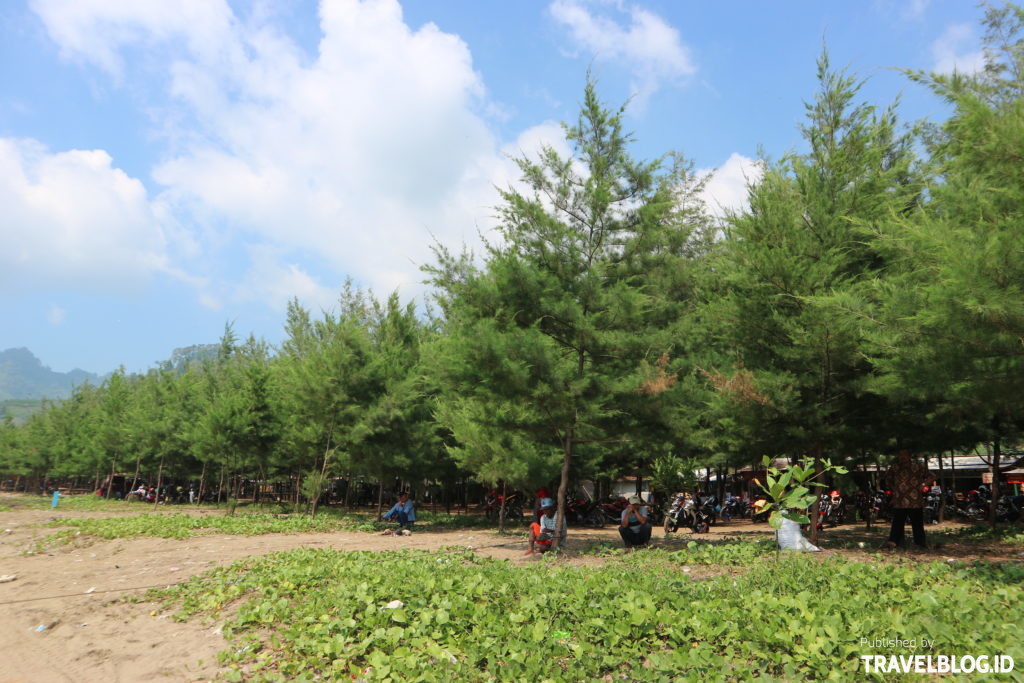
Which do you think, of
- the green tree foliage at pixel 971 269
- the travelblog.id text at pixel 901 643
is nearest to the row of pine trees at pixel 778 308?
the green tree foliage at pixel 971 269

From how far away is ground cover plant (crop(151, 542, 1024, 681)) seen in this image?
14.9ft

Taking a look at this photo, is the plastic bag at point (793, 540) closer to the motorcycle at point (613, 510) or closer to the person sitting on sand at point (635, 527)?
the person sitting on sand at point (635, 527)

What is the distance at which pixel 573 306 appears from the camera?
10.9 m

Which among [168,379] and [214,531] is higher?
[168,379]

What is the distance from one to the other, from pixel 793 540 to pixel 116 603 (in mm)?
9962

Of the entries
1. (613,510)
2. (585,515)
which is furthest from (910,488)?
(585,515)

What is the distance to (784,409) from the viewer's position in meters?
10.4

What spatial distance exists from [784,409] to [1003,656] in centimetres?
665

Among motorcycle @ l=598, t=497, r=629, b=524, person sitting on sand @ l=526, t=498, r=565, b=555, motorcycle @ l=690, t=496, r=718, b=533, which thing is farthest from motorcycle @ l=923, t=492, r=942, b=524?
person sitting on sand @ l=526, t=498, r=565, b=555

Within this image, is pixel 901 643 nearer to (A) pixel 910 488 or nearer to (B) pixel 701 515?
(A) pixel 910 488

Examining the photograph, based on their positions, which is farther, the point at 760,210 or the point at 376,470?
the point at 376,470

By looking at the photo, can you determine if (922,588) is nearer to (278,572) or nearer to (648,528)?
(648,528)

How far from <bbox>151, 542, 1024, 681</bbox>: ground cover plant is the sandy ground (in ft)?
1.48

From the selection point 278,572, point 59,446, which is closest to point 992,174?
point 278,572
